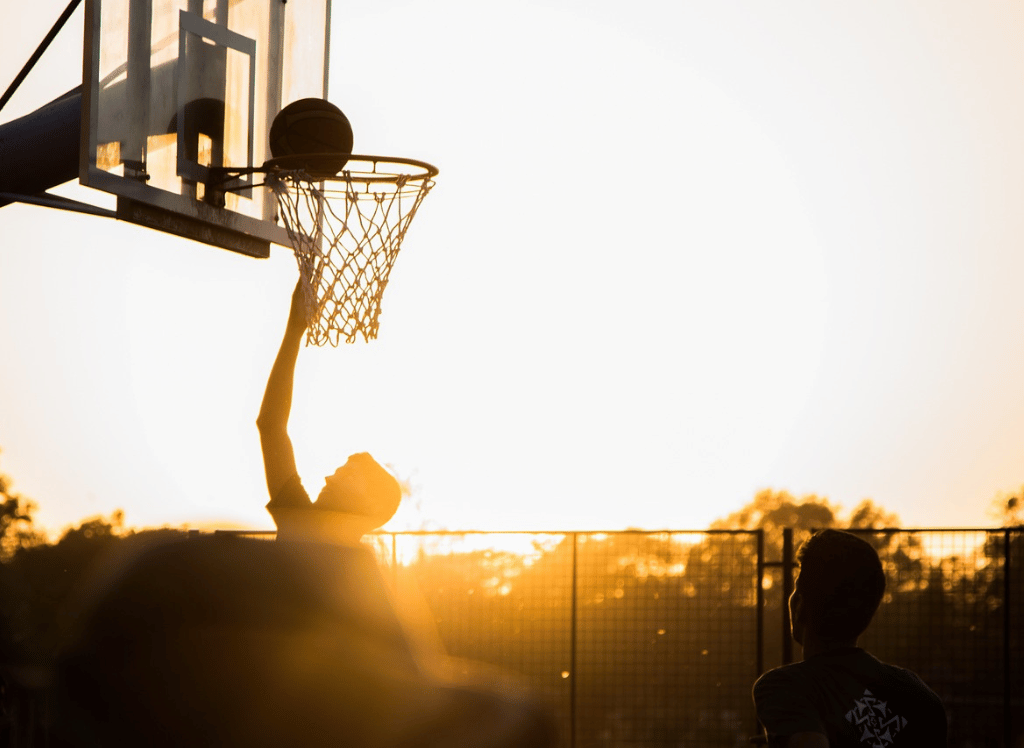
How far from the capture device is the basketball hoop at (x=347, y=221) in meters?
6.83

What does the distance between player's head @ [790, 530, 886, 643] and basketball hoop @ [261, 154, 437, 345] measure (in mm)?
3910

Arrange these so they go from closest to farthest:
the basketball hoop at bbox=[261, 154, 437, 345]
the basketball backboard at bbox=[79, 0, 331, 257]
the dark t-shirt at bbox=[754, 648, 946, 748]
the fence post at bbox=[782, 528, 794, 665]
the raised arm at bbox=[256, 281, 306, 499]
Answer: the dark t-shirt at bbox=[754, 648, 946, 748], the raised arm at bbox=[256, 281, 306, 499], the basketball backboard at bbox=[79, 0, 331, 257], the basketball hoop at bbox=[261, 154, 437, 345], the fence post at bbox=[782, 528, 794, 665]

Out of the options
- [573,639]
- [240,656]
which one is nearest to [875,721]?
[240,656]

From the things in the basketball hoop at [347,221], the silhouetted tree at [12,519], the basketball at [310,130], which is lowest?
the silhouetted tree at [12,519]

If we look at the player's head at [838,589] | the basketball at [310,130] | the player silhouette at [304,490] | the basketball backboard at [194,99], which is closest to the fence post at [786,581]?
the basketball backboard at [194,99]

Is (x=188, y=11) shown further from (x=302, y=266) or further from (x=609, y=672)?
(x=609, y=672)

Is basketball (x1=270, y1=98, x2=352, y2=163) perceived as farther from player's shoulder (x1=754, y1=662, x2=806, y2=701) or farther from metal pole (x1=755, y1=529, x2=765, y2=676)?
metal pole (x1=755, y1=529, x2=765, y2=676)

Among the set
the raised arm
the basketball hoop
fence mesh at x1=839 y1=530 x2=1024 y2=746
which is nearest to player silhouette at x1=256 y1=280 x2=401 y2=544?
the raised arm

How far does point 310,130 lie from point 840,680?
4.70m

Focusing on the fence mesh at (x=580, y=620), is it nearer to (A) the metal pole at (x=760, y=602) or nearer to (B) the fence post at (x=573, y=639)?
(B) the fence post at (x=573, y=639)

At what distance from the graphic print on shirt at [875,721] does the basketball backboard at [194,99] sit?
4576 mm

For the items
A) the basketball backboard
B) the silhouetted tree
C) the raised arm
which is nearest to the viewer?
the raised arm

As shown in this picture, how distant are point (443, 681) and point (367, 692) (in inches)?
5.1

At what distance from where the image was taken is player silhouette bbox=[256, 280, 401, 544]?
3742 mm
